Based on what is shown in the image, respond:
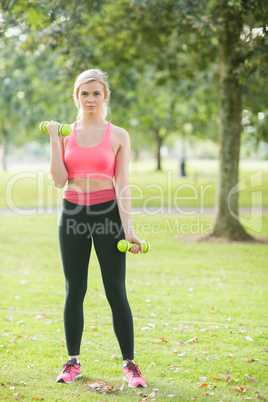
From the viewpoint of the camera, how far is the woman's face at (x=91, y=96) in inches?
131

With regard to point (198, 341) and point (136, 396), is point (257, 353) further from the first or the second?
point (136, 396)

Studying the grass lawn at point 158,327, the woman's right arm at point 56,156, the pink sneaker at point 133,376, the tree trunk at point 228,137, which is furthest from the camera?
the tree trunk at point 228,137

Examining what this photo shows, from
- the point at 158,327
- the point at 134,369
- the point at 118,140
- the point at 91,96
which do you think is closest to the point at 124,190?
the point at 118,140

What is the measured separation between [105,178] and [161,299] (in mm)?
3073

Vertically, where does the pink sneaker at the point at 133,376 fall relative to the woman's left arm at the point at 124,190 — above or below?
below

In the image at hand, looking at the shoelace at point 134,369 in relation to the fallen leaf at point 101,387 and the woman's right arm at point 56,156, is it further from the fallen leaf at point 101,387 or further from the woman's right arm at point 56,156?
the woman's right arm at point 56,156

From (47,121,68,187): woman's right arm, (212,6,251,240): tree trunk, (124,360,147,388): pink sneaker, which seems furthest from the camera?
(212,6,251,240): tree trunk

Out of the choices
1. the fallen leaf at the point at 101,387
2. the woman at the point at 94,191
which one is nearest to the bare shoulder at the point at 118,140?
the woman at the point at 94,191

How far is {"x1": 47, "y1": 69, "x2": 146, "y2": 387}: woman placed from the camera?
3.31 metres

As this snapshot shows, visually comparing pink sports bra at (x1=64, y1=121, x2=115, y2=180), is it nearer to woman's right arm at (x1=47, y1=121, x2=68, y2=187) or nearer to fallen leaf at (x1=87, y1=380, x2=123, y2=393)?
woman's right arm at (x1=47, y1=121, x2=68, y2=187)

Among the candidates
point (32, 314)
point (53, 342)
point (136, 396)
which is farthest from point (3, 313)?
point (136, 396)

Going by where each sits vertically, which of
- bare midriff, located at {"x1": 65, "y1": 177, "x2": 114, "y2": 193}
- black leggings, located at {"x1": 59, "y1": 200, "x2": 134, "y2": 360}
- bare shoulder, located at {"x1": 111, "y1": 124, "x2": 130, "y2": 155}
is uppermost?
bare shoulder, located at {"x1": 111, "y1": 124, "x2": 130, "y2": 155}

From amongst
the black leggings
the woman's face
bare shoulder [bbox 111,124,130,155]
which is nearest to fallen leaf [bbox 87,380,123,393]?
the black leggings

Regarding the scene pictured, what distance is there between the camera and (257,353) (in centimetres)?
424
